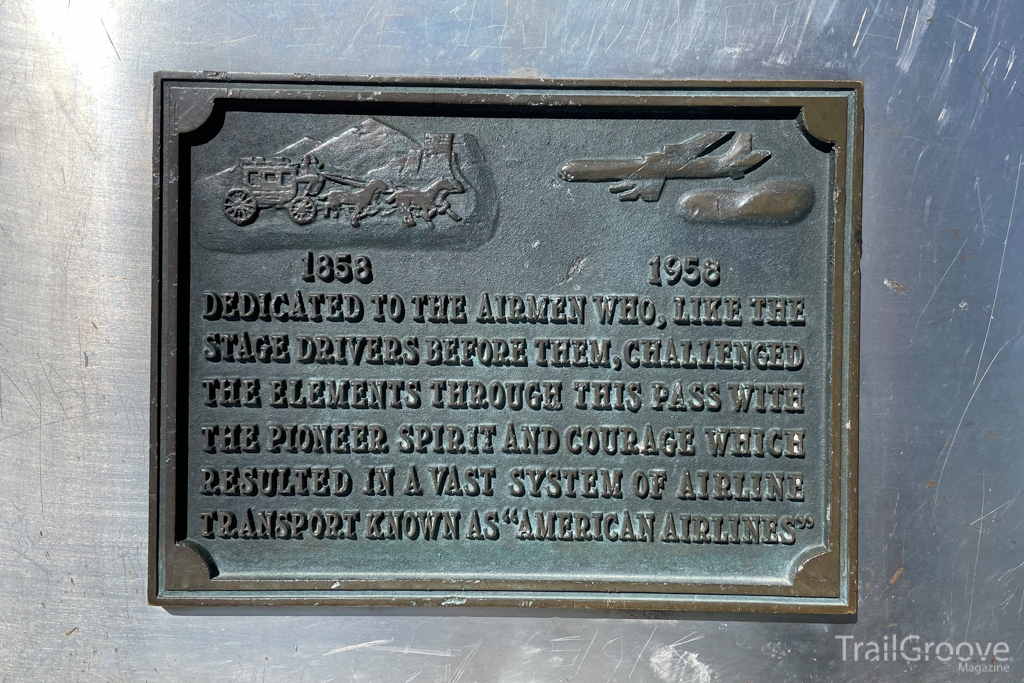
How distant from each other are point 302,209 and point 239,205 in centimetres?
22

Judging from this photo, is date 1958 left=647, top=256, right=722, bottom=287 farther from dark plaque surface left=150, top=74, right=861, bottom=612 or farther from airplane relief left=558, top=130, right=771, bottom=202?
airplane relief left=558, top=130, right=771, bottom=202

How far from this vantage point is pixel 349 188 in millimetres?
2369

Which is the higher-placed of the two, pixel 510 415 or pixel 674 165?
pixel 674 165

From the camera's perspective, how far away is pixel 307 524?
2.39 metres

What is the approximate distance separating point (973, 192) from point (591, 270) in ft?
4.65

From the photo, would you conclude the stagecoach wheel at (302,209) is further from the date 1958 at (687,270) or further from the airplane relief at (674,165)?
the date 1958 at (687,270)

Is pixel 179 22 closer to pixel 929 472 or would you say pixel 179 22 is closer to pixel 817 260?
pixel 817 260

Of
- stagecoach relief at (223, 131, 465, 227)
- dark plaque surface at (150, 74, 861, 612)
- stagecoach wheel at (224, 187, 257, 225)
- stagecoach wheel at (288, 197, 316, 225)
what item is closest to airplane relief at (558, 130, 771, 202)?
dark plaque surface at (150, 74, 861, 612)

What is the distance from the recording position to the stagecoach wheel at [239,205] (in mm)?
2350

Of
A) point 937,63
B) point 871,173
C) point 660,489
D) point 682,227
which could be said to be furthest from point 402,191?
point 937,63

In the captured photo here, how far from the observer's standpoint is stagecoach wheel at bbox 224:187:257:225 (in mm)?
2350

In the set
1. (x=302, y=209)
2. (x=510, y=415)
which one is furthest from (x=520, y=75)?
(x=510, y=415)

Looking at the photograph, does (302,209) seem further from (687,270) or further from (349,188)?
(687,270)

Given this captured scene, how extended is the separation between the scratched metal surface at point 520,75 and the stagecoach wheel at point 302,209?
1.60ft
